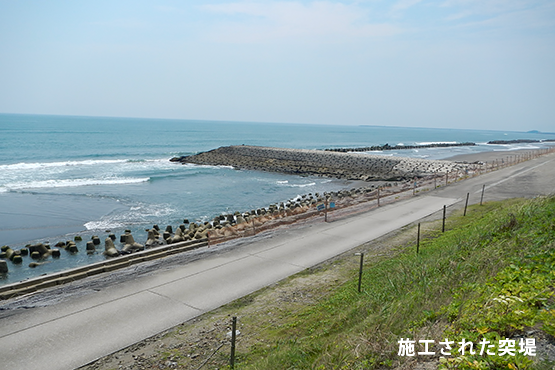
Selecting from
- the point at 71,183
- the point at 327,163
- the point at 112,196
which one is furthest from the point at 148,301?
the point at 327,163

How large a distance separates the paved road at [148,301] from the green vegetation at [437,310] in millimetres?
→ 2186

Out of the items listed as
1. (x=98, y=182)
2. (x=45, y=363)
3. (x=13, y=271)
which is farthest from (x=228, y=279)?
(x=98, y=182)

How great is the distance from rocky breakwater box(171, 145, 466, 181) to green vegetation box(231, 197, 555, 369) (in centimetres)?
3736

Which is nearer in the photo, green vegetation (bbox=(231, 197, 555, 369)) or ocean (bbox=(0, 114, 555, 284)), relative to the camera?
green vegetation (bbox=(231, 197, 555, 369))

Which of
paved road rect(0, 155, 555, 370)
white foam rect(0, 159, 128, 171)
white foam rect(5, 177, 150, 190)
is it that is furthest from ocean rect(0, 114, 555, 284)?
paved road rect(0, 155, 555, 370)

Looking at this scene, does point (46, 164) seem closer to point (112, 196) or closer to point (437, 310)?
point (112, 196)

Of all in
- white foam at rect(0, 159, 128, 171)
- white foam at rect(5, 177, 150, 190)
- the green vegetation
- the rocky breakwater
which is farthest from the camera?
white foam at rect(0, 159, 128, 171)

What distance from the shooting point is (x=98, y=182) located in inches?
1735

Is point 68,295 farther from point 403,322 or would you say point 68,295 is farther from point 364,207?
point 364,207

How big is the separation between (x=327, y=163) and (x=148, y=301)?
51.8m

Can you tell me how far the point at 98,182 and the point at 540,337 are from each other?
4534 centimetres

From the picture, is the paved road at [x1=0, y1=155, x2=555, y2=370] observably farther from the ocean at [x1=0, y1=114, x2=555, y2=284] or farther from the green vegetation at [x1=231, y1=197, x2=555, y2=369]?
the ocean at [x1=0, y1=114, x2=555, y2=284]

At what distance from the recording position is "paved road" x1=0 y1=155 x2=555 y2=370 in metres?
8.12

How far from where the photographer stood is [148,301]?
10.3 meters
